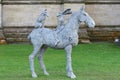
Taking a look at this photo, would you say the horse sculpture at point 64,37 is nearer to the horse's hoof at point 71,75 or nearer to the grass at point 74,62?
the horse's hoof at point 71,75

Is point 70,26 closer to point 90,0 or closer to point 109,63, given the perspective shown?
point 109,63

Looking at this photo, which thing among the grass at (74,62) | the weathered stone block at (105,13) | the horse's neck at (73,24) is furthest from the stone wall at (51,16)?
the horse's neck at (73,24)

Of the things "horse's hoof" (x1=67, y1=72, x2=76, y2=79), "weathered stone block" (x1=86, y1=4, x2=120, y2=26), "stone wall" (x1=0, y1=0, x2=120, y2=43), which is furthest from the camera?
"weathered stone block" (x1=86, y1=4, x2=120, y2=26)

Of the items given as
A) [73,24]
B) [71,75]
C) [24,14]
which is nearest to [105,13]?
[24,14]

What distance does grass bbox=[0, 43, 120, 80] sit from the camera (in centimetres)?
1353

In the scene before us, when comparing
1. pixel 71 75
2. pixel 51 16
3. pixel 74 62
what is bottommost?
pixel 51 16

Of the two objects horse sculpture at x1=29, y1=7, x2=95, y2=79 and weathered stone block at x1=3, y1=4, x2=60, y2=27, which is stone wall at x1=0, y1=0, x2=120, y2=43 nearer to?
weathered stone block at x1=3, y1=4, x2=60, y2=27

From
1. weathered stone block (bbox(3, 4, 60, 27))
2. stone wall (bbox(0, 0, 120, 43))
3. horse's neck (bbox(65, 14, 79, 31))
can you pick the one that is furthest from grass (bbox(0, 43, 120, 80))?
weathered stone block (bbox(3, 4, 60, 27))

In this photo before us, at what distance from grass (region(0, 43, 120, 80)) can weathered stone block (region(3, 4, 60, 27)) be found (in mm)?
2045

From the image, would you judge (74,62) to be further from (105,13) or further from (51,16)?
(105,13)

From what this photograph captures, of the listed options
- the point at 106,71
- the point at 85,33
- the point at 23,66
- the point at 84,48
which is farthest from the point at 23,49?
the point at 106,71

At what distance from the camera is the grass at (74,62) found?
44.4 feet

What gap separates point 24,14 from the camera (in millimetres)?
25344

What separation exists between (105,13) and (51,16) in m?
2.83
